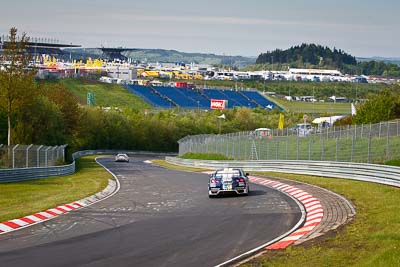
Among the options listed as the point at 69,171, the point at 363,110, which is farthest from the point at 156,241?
the point at 363,110

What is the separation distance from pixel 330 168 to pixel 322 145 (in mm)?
4869

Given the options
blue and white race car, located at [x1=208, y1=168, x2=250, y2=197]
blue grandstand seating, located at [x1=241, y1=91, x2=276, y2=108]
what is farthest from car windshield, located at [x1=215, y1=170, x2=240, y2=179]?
blue grandstand seating, located at [x1=241, y1=91, x2=276, y2=108]

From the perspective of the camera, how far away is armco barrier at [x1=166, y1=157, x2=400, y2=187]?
31.7 meters

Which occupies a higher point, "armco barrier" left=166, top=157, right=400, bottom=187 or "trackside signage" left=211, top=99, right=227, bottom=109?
"trackside signage" left=211, top=99, right=227, bottom=109

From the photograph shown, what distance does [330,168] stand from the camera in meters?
40.8

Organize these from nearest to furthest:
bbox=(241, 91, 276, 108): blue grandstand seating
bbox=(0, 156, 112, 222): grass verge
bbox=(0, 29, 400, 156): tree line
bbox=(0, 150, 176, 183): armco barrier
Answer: bbox=(0, 156, 112, 222): grass verge < bbox=(0, 150, 176, 183): armco barrier < bbox=(0, 29, 400, 156): tree line < bbox=(241, 91, 276, 108): blue grandstand seating

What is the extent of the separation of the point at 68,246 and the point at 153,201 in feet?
40.6

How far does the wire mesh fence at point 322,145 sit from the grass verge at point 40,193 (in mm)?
13133

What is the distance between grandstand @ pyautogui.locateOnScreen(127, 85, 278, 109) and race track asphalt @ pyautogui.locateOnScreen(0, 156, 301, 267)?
141364 mm

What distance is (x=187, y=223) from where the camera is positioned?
73.1 ft

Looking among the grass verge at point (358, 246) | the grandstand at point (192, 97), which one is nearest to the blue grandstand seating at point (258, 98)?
the grandstand at point (192, 97)

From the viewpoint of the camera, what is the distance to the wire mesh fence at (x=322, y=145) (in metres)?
37.9

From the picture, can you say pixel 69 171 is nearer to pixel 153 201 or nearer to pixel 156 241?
pixel 153 201

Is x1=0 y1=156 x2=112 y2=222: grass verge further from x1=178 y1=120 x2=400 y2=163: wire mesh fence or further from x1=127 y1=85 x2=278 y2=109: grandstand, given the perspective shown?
x1=127 y1=85 x2=278 y2=109: grandstand
